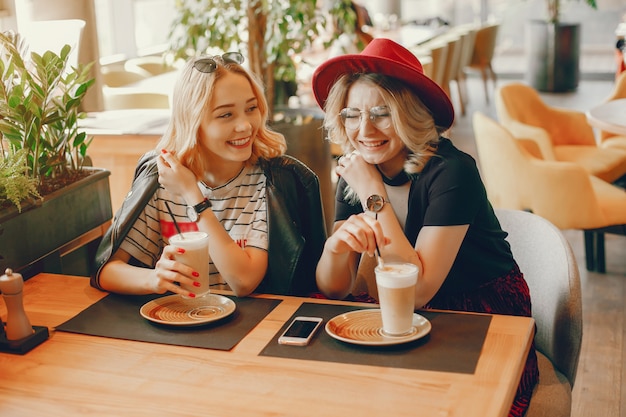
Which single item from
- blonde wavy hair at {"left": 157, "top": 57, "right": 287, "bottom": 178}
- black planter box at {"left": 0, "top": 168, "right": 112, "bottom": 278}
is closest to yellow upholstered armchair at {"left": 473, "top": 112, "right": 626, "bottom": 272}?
blonde wavy hair at {"left": 157, "top": 57, "right": 287, "bottom": 178}

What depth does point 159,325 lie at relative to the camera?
71.2 inches

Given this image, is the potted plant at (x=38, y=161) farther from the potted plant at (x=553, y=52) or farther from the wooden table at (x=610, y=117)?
the potted plant at (x=553, y=52)

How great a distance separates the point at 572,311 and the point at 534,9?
10.2 metres

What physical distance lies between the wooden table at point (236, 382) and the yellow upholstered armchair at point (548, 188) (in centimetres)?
224

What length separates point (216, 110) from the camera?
7.30 feet

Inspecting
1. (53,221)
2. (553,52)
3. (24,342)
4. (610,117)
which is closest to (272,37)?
(610,117)

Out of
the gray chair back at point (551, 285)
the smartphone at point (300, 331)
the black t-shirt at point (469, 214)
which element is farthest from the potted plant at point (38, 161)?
the gray chair back at point (551, 285)

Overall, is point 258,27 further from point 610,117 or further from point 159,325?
point 159,325

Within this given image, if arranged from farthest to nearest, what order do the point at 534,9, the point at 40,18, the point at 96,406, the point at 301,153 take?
the point at 534,9 < the point at 301,153 < the point at 40,18 < the point at 96,406

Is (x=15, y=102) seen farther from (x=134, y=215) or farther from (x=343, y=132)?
(x=343, y=132)

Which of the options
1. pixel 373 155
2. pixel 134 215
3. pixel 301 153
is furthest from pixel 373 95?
pixel 301 153

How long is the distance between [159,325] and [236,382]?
13.8 inches

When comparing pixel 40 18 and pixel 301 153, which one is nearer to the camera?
pixel 40 18

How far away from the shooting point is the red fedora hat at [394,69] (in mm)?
2064
